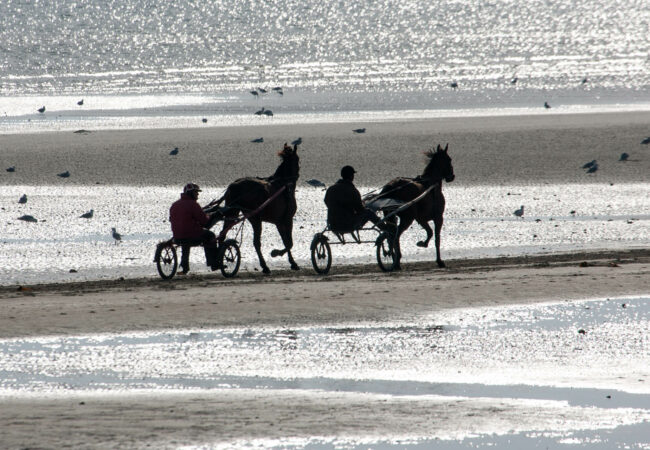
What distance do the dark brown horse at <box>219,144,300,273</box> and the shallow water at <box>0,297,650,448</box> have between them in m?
5.03

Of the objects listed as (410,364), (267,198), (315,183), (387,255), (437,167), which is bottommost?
(410,364)

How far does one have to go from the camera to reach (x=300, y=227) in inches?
835

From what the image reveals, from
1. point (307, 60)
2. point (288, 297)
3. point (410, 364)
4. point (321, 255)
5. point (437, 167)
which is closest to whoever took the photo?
point (410, 364)

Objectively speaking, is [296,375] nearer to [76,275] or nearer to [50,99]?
[76,275]

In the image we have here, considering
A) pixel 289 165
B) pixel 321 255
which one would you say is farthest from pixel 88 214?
pixel 321 255

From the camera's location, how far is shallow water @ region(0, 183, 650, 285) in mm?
17859

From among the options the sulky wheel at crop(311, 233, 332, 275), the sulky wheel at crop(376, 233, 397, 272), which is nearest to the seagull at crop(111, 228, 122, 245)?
the sulky wheel at crop(311, 233, 332, 275)

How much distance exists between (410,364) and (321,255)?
6406mm

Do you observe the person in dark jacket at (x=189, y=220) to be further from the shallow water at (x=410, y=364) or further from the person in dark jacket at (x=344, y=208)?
the shallow water at (x=410, y=364)

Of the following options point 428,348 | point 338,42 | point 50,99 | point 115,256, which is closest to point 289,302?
point 428,348

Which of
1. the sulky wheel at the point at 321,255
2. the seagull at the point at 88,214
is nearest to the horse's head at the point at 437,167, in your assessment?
the sulky wheel at the point at 321,255

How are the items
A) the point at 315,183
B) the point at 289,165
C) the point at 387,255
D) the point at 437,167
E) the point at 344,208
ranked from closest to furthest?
the point at 344,208, the point at 387,255, the point at 289,165, the point at 437,167, the point at 315,183

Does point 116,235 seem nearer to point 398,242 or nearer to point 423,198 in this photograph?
point 398,242

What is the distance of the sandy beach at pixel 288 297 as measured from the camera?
26.1 ft
